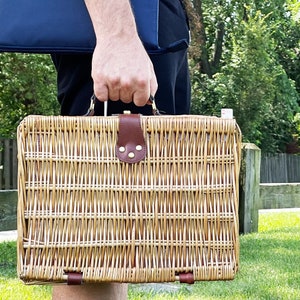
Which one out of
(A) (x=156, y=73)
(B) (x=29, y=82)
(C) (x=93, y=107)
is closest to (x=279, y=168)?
(B) (x=29, y=82)

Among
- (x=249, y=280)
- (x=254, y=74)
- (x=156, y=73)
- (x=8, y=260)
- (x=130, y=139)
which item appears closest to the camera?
(x=130, y=139)

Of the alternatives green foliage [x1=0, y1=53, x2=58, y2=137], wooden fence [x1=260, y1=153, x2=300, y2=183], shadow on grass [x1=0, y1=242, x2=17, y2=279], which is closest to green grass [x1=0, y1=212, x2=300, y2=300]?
shadow on grass [x1=0, y1=242, x2=17, y2=279]

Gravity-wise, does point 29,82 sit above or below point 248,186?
above

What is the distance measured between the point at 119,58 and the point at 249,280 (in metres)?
2.73

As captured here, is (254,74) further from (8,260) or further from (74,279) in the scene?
(74,279)

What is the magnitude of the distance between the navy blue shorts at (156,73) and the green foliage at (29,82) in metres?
7.90

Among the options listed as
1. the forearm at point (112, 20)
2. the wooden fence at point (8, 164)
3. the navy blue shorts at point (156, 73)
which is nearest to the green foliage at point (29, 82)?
the wooden fence at point (8, 164)

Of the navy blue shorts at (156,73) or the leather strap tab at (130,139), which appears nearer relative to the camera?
the leather strap tab at (130,139)

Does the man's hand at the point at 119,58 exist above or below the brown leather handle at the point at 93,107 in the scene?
above

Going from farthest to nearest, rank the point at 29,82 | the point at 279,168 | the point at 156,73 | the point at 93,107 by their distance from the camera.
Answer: the point at 279,168, the point at 29,82, the point at 156,73, the point at 93,107

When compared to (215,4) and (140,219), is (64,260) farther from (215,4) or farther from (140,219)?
(215,4)

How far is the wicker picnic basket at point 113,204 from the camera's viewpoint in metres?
1.53

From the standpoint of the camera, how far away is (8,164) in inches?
406

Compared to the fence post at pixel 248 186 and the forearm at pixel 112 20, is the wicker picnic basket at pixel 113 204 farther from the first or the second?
the fence post at pixel 248 186
